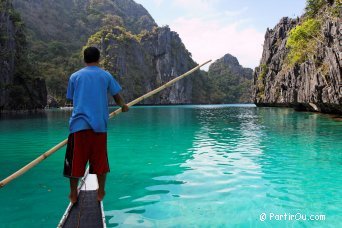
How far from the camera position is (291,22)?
306 ft

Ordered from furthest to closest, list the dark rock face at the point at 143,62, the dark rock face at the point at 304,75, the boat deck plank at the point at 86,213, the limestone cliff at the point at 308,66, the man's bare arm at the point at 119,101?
the dark rock face at the point at 143,62
the limestone cliff at the point at 308,66
the dark rock face at the point at 304,75
the man's bare arm at the point at 119,101
the boat deck plank at the point at 86,213

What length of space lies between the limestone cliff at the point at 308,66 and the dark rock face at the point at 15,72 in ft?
181

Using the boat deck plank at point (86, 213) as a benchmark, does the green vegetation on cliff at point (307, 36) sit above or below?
above

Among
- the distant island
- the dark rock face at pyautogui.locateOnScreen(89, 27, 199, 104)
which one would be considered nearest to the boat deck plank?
the distant island

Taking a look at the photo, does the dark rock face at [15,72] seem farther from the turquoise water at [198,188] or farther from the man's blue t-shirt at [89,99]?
the man's blue t-shirt at [89,99]

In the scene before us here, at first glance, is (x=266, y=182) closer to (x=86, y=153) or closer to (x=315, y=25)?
(x=86, y=153)

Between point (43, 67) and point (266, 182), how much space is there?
148025 millimetres

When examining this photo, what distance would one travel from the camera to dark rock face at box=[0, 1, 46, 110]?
6232 centimetres

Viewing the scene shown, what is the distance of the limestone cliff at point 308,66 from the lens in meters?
34.2

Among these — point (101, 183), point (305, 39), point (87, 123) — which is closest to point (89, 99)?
point (87, 123)

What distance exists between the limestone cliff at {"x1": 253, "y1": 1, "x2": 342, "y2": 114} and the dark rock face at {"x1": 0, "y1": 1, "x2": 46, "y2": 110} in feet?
181

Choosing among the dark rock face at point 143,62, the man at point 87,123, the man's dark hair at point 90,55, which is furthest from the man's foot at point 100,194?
the dark rock face at point 143,62

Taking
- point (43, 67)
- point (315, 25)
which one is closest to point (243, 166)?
point (315, 25)

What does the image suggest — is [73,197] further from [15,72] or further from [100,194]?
[15,72]
